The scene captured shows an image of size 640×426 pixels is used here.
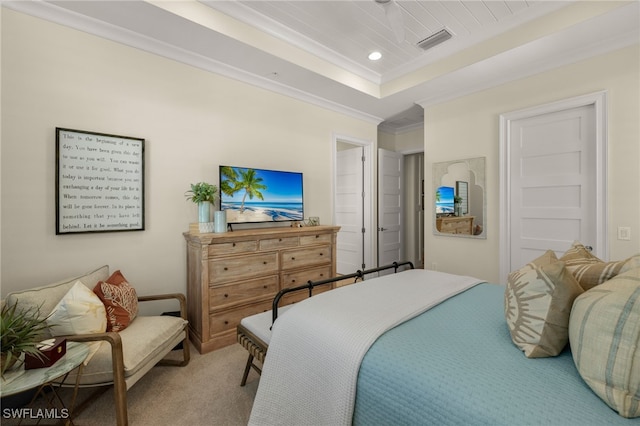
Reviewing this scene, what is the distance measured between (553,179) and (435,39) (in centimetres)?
194

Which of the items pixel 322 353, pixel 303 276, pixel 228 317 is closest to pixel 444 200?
pixel 303 276

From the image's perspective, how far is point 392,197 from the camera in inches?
202

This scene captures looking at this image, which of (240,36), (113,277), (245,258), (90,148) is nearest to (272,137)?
(240,36)

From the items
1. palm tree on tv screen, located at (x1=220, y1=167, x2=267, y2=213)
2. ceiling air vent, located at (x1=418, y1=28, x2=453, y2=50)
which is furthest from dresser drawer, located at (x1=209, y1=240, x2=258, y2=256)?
ceiling air vent, located at (x1=418, y1=28, x2=453, y2=50)

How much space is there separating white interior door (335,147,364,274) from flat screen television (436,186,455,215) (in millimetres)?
1271

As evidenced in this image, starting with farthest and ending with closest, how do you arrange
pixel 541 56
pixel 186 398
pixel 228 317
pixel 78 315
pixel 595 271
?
pixel 541 56 < pixel 228 317 < pixel 186 398 < pixel 78 315 < pixel 595 271

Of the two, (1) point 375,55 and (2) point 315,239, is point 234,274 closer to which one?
(2) point 315,239

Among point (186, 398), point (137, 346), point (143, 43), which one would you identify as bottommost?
point (186, 398)

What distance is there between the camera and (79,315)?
1677 mm

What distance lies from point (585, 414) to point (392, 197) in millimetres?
4485

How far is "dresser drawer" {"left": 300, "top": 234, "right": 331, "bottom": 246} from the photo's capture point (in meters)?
3.22

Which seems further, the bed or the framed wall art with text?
the framed wall art with text

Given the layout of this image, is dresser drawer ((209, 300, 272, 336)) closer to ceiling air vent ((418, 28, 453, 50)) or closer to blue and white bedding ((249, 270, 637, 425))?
blue and white bedding ((249, 270, 637, 425))

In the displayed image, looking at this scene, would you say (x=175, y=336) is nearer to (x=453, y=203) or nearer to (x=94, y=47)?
(x=94, y=47)
